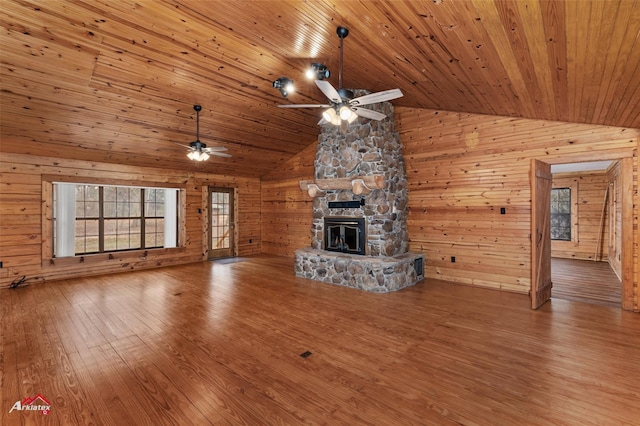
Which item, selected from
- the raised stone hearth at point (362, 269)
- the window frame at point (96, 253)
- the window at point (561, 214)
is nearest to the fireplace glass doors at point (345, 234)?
the raised stone hearth at point (362, 269)

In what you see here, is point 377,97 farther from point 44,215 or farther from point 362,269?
point 44,215

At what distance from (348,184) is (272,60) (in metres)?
2.48

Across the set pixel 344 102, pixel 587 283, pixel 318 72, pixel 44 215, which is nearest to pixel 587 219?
pixel 587 283

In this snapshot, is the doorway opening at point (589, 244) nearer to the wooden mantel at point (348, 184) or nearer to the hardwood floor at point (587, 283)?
the hardwood floor at point (587, 283)

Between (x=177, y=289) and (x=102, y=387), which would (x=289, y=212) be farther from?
(x=102, y=387)

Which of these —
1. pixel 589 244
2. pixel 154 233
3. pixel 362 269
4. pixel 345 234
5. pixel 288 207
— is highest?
pixel 288 207

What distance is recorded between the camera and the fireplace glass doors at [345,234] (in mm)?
5613

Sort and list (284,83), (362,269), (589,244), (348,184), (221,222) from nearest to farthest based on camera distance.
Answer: (284,83) < (362,269) < (348,184) < (589,244) < (221,222)

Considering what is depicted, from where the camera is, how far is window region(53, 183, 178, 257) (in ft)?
19.5

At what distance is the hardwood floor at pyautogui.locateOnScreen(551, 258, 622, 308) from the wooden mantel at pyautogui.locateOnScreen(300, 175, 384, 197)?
3395 mm

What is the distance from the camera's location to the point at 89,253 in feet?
21.1

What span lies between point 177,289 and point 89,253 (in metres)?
2.92

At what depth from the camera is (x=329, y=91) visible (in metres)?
3.11

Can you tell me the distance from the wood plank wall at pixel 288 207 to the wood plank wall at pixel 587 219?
7.06m
